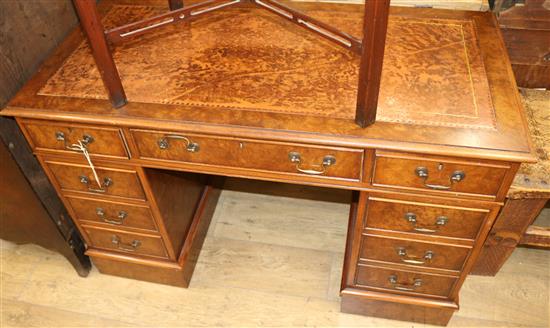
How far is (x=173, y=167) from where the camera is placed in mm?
1465

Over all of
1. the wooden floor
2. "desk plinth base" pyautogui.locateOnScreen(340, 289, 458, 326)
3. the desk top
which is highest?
the desk top

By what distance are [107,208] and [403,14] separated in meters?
1.28

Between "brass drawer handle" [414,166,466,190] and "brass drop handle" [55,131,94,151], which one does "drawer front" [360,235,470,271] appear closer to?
"brass drawer handle" [414,166,466,190]

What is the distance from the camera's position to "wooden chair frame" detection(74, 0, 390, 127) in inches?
43.1

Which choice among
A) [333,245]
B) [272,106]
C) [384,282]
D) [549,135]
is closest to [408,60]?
[272,106]

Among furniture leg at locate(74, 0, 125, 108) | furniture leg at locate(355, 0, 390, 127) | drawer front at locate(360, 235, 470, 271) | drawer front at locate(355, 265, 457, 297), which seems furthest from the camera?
drawer front at locate(355, 265, 457, 297)

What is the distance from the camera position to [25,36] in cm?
154

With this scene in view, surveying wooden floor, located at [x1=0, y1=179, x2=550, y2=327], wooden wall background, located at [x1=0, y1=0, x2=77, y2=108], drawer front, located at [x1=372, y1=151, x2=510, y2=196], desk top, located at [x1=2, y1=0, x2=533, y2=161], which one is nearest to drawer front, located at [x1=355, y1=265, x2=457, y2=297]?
wooden floor, located at [x1=0, y1=179, x2=550, y2=327]

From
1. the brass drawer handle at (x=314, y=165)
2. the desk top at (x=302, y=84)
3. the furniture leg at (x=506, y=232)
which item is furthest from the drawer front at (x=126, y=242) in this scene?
the furniture leg at (x=506, y=232)

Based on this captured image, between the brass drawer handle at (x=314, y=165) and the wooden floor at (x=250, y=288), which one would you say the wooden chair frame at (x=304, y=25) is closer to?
the brass drawer handle at (x=314, y=165)

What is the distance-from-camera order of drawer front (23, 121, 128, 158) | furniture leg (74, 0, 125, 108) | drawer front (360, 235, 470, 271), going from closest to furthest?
1. furniture leg (74, 0, 125, 108)
2. drawer front (23, 121, 128, 158)
3. drawer front (360, 235, 470, 271)

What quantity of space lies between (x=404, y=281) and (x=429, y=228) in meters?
0.31

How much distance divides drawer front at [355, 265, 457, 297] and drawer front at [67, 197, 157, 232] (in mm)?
800

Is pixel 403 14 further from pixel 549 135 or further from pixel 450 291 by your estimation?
pixel 450 291
